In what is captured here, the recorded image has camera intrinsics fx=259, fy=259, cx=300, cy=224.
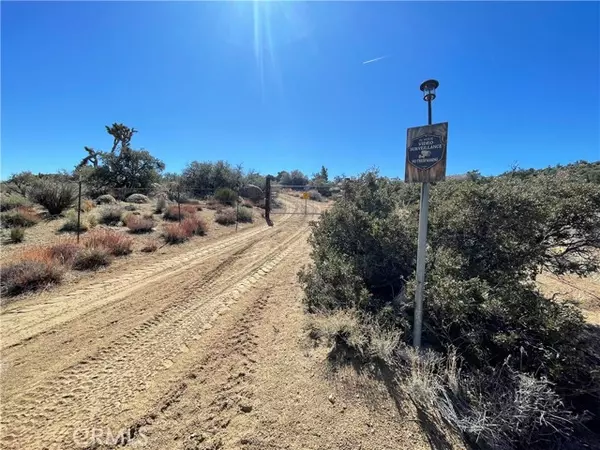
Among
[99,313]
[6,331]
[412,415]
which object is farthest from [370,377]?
[6,331]

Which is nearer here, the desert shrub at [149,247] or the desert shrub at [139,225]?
the desert shrub at [149,247]

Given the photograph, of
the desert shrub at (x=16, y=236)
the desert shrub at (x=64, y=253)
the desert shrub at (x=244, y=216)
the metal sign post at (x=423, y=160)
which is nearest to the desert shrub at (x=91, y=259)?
the desert shrub at (x=64, y=253)

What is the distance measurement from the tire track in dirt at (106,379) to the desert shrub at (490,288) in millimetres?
1964

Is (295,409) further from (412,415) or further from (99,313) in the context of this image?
(99,313)

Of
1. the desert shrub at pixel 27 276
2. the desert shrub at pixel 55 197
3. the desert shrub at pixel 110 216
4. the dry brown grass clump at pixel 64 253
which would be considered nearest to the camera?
the desert shrub at pixel 27 276

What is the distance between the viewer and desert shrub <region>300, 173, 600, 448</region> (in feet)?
8.33

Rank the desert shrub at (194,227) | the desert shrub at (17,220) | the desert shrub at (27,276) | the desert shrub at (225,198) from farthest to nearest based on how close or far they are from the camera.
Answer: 1. the desert shrub at (225,198)
2. the desert shrub at (194,227)
3. the desert shrub at (17,220)
4. the desert shrub at (27,276)

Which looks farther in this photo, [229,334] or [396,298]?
[396,298]

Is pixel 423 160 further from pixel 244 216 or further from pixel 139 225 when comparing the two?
pixel 244 216

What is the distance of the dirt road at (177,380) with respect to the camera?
221 cm

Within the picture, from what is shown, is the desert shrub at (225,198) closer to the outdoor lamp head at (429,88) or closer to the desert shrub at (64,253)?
the desert shrub at (64,253)

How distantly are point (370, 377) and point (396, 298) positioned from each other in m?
1.50

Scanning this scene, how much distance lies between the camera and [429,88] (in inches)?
115

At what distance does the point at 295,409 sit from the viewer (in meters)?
2.49
